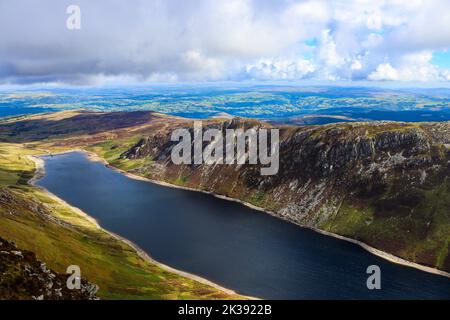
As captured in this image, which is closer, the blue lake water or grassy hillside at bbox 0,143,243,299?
grassy hillside at bbox 0,143,243,299

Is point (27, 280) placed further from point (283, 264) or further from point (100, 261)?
point (283, 264)

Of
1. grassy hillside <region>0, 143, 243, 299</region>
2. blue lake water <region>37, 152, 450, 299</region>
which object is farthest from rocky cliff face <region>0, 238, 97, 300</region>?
blue lake water <region>37, 152, 450, 299</region>

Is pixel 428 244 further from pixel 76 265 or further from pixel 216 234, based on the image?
pixel 76 265

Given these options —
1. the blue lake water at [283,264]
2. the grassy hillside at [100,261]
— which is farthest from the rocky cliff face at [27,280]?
the blue lake water at [283,264]

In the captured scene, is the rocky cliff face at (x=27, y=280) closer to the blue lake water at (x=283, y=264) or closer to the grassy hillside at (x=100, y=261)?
the grassy hillside at (x=100, y=261)

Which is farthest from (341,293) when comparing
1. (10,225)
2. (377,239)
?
(10,225)

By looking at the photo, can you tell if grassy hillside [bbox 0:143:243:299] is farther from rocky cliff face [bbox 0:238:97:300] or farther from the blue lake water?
rocky cliff face [bbox 0:238:97:300]

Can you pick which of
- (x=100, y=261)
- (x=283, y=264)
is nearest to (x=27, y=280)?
(x=100, y=261)
